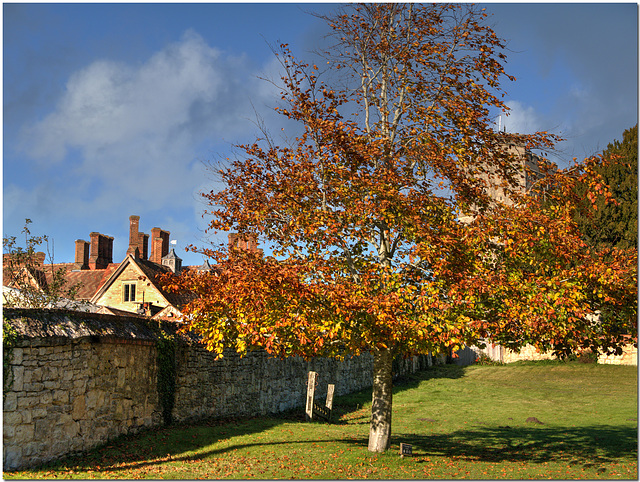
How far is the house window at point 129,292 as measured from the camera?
3631 centimetres

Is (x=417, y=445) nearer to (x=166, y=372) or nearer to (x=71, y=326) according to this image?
(x=166, y=372)

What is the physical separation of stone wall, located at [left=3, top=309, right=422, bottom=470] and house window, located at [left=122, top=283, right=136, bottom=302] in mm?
18649

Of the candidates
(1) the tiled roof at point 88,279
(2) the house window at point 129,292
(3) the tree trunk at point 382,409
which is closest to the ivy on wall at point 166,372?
(3) the tree trunk at point 382,409

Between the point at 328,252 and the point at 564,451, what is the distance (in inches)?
316

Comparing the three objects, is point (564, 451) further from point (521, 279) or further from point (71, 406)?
point (71, 406)

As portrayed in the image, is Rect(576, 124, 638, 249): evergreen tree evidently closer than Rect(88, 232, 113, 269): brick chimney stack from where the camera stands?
Yes

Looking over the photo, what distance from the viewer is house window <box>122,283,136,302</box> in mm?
36312

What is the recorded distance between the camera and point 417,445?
1534cm

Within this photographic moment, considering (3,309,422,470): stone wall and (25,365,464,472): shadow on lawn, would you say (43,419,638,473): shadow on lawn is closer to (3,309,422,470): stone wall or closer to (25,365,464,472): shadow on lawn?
(25,365,464,472): shadow on lawn

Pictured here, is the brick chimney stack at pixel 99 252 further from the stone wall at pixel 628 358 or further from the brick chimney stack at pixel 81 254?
the stone wall at pixel 628 358

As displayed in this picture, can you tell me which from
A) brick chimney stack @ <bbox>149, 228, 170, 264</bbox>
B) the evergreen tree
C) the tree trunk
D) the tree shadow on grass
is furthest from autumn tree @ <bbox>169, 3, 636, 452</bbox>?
brick chimney stack @ <bbox>149, 228, 170, 264</bbox>

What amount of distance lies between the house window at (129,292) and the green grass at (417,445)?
52.6 feet

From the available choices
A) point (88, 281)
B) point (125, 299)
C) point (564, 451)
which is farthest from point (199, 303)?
point (88, 281)

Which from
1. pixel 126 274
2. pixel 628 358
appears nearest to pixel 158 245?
pixel 126 274
